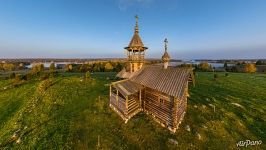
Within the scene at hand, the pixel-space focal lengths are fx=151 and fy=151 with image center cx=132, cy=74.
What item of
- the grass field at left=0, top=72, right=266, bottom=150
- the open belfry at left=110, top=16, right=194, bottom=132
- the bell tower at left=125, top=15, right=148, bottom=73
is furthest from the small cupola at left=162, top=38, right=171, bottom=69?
the grass field at left=0, top=72, right=266, bottom=150

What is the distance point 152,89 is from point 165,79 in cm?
222

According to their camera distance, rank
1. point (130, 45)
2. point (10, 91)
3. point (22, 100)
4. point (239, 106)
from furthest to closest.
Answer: point (10, 91), point (22, 100), point (239, 106), point (130, 45)

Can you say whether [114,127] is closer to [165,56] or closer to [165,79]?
[165,79]

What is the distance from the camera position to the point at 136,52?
71.5 ft

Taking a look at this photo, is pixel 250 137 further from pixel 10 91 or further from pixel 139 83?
pixel 10 91

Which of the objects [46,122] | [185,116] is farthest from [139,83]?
[46,122]

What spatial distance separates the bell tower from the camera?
20.7 meters

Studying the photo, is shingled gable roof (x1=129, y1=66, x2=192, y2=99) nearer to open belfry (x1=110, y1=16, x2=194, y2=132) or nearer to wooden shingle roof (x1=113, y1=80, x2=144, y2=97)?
open belfry (x1=110, y1=16, x2=194, y2=132)

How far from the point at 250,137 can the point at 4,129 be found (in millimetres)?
28518

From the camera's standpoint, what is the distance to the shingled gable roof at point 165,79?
14844 mm

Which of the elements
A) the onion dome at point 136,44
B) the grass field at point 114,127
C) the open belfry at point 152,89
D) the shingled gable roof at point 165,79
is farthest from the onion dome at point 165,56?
the grass field at point 114,127

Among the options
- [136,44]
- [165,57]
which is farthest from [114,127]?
[136,44]

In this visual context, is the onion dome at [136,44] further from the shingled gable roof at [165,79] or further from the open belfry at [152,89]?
the shingled gable roof at [165,79]

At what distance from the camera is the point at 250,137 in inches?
625
